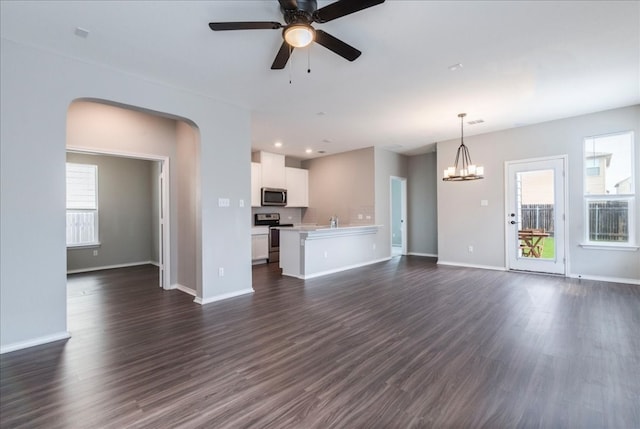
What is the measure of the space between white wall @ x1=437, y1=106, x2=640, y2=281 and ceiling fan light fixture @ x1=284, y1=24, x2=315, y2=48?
5371mm

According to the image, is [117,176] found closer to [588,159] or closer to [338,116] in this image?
[338,116]

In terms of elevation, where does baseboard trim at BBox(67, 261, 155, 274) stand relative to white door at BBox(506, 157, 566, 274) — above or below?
below

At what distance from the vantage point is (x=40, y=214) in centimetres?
287

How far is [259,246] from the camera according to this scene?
7.28 metres

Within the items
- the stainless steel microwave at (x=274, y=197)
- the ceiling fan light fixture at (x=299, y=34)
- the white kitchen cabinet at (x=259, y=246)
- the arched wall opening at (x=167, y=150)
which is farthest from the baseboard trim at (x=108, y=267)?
the ceiling fan light fixture at (x=299, y=34)

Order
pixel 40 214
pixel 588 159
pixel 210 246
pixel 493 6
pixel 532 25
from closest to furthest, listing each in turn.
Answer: pixel 493 6 < pixel 532 25 < pixel 40 214 < pixel 210 246 < pixel 588 159

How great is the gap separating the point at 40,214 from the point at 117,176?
4.61 meters

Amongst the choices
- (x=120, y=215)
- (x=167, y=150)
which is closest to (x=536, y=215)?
(x=167, y=150)

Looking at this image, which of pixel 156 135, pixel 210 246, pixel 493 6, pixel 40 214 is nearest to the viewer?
pixel 493 6

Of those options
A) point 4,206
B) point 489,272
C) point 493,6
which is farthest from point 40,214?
point 489,272

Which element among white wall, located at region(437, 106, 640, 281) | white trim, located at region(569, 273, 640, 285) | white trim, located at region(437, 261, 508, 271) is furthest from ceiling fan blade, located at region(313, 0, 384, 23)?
white trim, located at region(569, 273, 640, 285)

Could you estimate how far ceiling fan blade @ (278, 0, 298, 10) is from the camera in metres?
2.00

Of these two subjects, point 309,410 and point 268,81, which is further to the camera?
point 268,81

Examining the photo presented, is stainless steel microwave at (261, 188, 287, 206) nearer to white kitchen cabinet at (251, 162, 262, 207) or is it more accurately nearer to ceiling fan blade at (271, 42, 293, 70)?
white kitchen cabinet at (251, 162, 262, 207)
